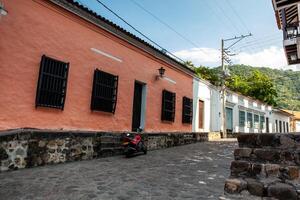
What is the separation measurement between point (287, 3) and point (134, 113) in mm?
6792

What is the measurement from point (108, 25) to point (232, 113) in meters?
16.2

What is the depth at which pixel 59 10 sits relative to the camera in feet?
25.1

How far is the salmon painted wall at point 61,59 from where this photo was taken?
6387mm

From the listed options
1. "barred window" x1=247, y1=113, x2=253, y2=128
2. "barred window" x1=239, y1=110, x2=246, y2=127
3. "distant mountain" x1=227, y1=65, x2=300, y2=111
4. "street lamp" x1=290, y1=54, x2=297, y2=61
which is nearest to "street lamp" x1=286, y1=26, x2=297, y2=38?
"street lamp" x1=290, y1=54, x2=297, y2=61

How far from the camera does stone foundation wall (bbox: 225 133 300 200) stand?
309 cm

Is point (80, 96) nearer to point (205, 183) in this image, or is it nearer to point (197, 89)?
point (205, 183)

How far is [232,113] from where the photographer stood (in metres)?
22.3

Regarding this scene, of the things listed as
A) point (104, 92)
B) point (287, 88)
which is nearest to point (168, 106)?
point (104, 92)

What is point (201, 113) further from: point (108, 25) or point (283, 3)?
point (283, 3)

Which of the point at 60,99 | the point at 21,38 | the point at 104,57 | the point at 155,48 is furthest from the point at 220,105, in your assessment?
the point at 21,38

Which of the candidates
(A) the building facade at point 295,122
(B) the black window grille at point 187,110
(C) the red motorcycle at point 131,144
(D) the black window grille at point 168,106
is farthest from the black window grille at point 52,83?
(A) the building facade at point 295,122

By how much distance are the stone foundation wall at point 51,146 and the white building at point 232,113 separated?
8.23 metres

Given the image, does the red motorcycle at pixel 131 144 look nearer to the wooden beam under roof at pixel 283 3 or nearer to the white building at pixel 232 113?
the wooden beam under roof at pixel 283 3

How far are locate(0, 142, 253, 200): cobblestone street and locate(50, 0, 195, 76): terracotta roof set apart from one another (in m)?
4.69
